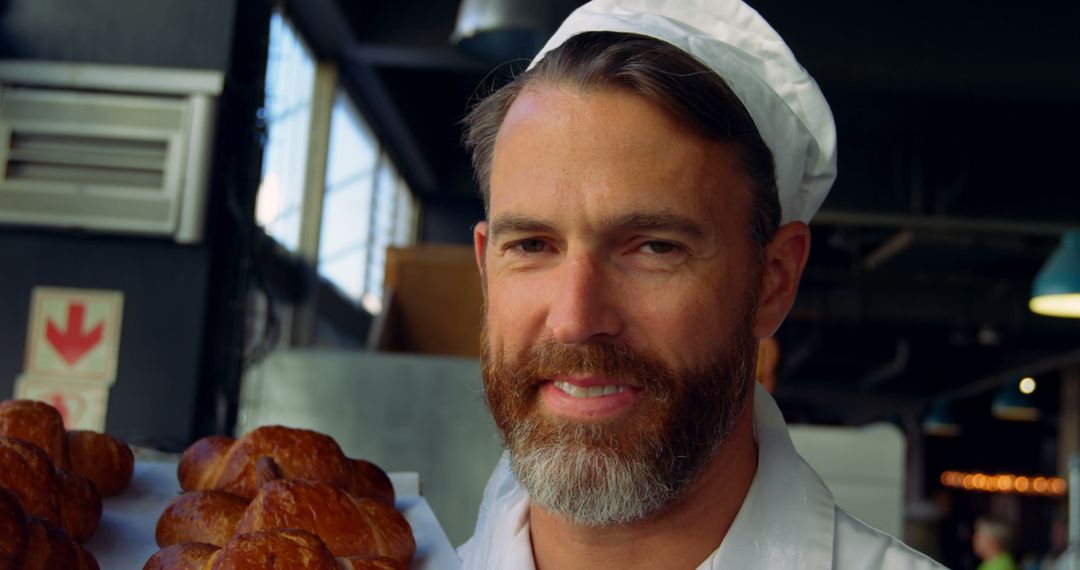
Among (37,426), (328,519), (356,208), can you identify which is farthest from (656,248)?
(356,208)

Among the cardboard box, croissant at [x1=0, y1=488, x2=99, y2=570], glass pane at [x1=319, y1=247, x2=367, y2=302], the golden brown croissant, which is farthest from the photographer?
glass pane at [x1=319, y1=247, x2=367, y2=302]

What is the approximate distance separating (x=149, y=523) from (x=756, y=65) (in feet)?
2.96

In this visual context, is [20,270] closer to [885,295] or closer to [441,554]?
[441,554]

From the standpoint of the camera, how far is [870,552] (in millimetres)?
1206

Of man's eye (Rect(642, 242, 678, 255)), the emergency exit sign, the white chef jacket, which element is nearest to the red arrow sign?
the emergency exit sign

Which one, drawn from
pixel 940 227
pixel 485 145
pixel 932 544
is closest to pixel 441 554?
pixel 485 145

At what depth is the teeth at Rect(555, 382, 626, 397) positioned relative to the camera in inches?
46.3

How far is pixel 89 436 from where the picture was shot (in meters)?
1.56

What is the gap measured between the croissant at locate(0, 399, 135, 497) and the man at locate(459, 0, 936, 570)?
524 millimetres

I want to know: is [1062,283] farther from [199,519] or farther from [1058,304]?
[199,519]

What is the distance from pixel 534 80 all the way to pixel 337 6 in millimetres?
4145

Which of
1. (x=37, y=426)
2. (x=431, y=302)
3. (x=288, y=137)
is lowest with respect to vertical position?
(x=37, y=426)

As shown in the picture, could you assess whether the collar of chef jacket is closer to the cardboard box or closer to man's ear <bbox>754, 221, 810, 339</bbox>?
man's ear <bbox>754, 221, 810, 339</bbox>

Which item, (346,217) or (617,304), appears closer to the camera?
(617,304)
